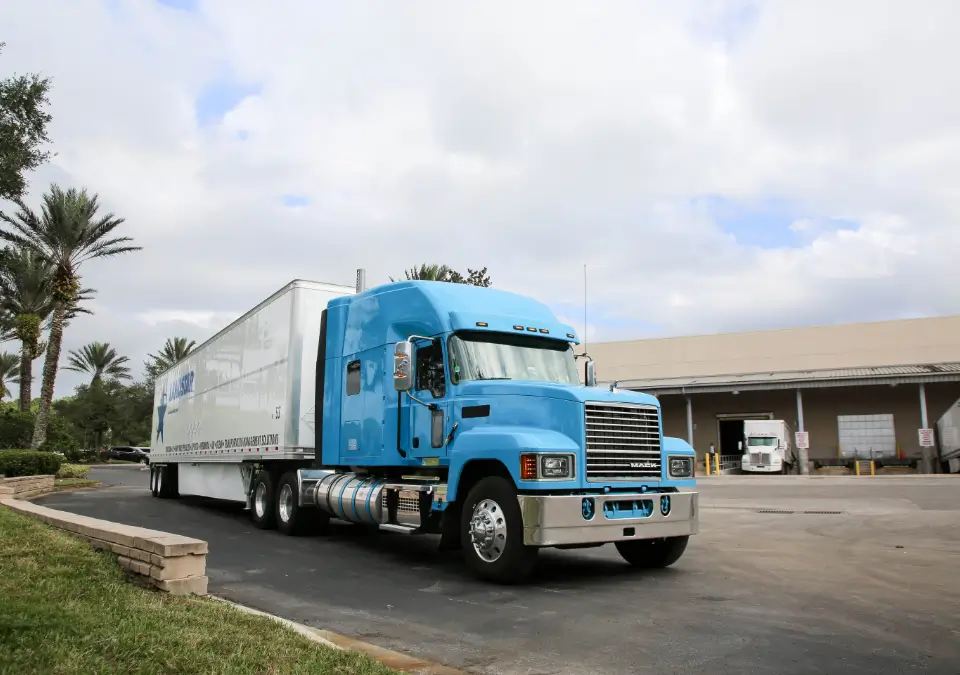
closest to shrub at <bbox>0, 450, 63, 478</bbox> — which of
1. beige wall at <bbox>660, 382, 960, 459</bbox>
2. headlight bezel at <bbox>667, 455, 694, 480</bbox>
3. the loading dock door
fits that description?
headlight bezel at <bbox>667, 455, 694, 480</bbox>

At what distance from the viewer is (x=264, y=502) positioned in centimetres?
1386

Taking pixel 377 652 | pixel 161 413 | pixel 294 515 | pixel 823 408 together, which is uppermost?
pixel 823 408

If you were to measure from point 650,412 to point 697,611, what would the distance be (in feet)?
8.83

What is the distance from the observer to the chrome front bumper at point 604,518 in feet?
25.5

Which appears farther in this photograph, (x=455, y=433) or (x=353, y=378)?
(x=353, y=378)

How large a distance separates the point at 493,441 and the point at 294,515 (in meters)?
5.64

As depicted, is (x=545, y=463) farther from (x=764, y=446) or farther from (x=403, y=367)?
(x=764, y=446)

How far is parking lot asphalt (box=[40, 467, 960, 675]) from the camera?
546cm

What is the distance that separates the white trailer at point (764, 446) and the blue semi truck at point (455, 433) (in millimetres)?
31026

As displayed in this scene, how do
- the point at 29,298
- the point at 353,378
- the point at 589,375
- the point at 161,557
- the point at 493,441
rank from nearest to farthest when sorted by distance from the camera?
the point at 161,557, the point at 493,441, the point at 589,375, the point at 353,378, the point at 29,298

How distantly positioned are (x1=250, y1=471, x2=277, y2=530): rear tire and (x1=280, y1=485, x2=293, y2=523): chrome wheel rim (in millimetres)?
275

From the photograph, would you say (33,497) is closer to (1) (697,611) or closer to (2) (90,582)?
(2) (90,582)

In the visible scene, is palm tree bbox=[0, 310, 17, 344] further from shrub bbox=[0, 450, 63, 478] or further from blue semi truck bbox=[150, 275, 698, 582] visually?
blue semi truck bbox=[150, 275, 698, 582]

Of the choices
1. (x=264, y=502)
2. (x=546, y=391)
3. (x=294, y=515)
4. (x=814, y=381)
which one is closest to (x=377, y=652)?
(x=546, y=391)
